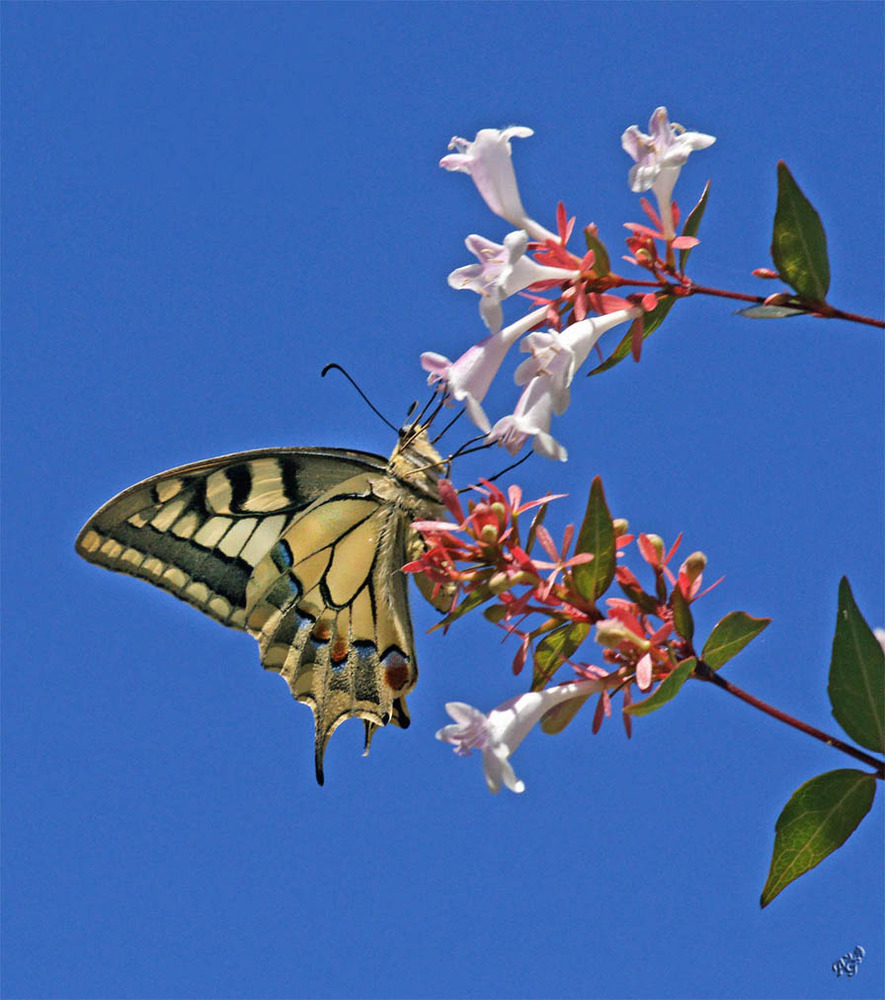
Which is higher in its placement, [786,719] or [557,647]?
[557,647]

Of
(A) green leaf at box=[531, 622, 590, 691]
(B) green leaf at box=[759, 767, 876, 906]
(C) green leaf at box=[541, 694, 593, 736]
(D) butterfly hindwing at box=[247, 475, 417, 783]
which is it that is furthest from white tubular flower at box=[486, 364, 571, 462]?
(D) butterfly hindwing at box=[247, 475, 417, 783]

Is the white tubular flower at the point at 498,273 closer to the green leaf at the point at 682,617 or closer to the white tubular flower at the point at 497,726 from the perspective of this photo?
the green leaf at the point at 682,617

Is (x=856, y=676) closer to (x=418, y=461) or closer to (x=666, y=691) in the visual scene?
(x=666, y=691)

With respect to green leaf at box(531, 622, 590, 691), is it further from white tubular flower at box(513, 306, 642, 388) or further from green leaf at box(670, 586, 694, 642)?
white tubular flower at box(513, 306, 642, 388)

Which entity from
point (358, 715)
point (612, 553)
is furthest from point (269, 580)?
point (612, 553)

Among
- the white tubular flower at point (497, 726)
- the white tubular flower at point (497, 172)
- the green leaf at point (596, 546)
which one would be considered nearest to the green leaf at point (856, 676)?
the green leaf at point (596, 546)

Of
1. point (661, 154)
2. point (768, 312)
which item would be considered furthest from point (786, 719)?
point (661, 154)
